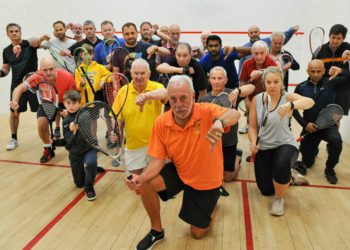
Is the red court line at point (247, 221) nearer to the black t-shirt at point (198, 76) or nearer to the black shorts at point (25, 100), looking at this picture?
the black t-shirt at point (198, 76)

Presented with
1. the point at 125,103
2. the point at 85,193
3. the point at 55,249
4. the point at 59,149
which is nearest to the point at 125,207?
the point at 85,193

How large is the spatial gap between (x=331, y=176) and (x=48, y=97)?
9.70 ft

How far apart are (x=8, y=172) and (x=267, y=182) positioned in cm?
267

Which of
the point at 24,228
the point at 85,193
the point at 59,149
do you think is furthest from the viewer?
the point at 59,149

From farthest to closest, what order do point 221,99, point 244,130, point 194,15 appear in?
point 194,15 → point 244,130 → point 221,99

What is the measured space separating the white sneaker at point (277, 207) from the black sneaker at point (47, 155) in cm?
257

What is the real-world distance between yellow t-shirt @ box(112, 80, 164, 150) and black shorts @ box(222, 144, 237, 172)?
0.79m

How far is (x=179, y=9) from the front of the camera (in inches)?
296

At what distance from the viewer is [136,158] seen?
8.49 ft

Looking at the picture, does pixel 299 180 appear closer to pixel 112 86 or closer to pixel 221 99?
pixel 221 99

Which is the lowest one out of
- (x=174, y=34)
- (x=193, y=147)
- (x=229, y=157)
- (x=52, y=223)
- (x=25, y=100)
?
(x=52, y=223)

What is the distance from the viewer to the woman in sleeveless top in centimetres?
234

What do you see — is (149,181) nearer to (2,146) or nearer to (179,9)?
(2,146)

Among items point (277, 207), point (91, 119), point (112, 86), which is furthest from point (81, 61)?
point (277, 207)
